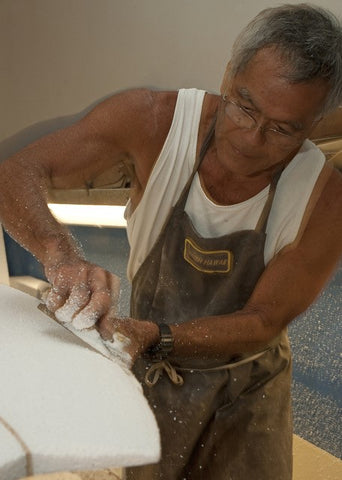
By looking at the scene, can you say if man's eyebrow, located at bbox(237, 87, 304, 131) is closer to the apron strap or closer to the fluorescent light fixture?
the apron strap

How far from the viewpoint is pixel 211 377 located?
0.76 metres

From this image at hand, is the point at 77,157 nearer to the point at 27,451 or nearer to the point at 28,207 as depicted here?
the point at 28,207

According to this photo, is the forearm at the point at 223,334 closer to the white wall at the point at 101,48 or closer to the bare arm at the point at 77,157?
the bare arm at the point at 77,157

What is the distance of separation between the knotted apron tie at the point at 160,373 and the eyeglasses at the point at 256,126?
0.37 metres

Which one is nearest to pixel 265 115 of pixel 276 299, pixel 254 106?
pixel 254 106

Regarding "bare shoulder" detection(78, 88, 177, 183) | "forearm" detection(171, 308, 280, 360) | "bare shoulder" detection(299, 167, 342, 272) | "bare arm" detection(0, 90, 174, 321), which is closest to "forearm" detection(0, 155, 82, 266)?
"bare arm" detection(0, 90, 174, 321)

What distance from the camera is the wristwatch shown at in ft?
2.28

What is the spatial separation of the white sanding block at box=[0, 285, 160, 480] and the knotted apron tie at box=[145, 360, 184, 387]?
0.20m

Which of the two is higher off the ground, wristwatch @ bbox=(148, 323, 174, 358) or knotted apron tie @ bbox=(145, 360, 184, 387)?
wristwatch @ bbox=(148, 323, 174, 358)

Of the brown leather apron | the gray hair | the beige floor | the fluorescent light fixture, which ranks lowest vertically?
the beige floor

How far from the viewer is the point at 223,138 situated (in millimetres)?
667

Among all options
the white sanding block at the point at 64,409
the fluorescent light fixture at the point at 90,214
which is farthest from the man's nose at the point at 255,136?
the white sanding block at the point at 64,409

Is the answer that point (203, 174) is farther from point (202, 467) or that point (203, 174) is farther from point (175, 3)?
point (202, 467)

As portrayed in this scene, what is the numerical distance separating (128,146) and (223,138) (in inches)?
5.6
